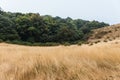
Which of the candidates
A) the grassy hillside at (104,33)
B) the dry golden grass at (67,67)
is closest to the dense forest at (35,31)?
the grassy hillside at (104,33)

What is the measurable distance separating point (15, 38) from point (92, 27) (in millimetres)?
17938

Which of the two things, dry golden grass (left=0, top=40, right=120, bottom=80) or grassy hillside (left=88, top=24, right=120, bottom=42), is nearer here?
dry golden grass (left=0, top=40, right=120, bottom=80)

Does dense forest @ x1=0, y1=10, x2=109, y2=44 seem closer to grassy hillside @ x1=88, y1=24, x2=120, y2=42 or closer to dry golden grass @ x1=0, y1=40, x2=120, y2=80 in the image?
grassy hillside @ x1=88, y1=24, x2=120, y2=42

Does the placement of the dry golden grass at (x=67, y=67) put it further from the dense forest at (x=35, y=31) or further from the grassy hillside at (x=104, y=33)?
the grassy hillside at (x=104, y=33)

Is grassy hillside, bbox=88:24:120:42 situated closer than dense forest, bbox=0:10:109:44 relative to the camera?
No

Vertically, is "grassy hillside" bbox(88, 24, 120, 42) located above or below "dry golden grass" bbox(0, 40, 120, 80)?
below

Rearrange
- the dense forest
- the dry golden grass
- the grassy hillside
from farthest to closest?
the grassy hillside
the dense forest
the dry golden grass

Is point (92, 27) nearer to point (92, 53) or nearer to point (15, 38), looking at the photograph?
A: point (15, 38)

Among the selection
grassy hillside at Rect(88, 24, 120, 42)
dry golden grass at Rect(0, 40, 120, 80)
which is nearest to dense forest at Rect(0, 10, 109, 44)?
grassy hillside at Rect(88, 24, 120, 42)

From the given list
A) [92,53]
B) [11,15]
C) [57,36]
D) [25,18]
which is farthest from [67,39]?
[92,53]

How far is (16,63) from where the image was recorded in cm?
583

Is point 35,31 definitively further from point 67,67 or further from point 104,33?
point 67,67

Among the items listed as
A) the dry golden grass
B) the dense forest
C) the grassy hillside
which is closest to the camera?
the dry golden grass

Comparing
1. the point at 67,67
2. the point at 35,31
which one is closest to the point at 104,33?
the point at 35,31
